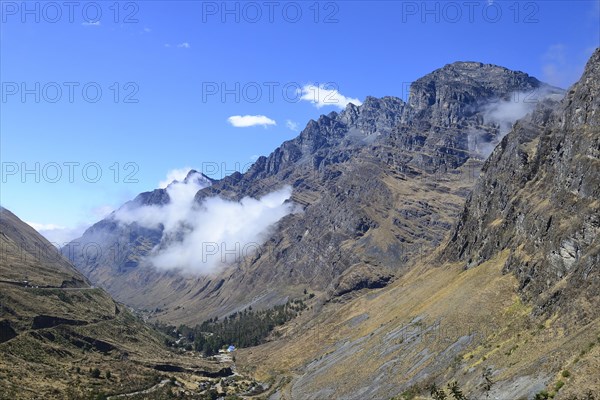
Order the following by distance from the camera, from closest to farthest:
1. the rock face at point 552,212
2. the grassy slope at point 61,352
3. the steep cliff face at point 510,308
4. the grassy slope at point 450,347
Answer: the grassy slope at point 450,347, the steep cliff face at point 510,308, the rock face at point 552,212, the grassy slope at point 61,352

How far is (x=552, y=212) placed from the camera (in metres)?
134

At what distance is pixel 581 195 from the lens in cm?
12388

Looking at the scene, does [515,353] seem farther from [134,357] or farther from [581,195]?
[134,357]

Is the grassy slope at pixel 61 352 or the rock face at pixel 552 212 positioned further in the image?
the grassy slope at pixel 61 352

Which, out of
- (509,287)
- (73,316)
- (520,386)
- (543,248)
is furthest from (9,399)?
(543,248)

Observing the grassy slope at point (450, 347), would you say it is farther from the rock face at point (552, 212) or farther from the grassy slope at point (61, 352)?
the grassy slope at point (61, 352)

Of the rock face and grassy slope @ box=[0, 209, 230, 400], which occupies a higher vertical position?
the rock face

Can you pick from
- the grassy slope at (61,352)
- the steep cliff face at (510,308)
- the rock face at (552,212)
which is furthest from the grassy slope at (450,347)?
the grassy slope at (61,352)

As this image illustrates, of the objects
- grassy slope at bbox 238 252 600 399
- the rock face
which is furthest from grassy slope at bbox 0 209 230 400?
the rock face

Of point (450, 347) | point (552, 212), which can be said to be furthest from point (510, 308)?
point (552, 212)

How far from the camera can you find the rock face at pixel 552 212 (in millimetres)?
102250

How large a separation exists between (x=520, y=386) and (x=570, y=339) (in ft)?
46.8

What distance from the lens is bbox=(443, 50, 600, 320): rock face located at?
102 m

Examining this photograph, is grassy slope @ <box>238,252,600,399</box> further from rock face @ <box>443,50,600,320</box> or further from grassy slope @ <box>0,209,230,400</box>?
grassy slope @ <box>0,209,230,400</box>
